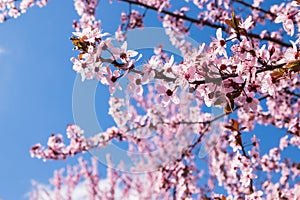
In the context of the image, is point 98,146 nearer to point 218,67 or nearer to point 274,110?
point 218,67

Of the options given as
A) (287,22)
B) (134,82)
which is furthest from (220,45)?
(134,82)

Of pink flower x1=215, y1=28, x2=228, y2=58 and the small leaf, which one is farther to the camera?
pink flower x1=215, y1=28, x2=228, y2=58

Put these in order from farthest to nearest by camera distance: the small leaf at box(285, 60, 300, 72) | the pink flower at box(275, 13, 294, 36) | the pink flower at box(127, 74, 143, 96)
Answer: the pink flower at box(275, 13, 294, 36)
the pink flower at box(127, 74, 143, 96)
the small leaf at box(285, 60, 300, 72)

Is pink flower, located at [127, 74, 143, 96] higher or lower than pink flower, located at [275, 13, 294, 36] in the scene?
lower

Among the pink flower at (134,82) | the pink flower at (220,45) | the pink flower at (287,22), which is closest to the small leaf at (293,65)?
the pink flower at (220,45)

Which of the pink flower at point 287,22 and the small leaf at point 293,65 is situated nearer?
the small leaf at point 293,65

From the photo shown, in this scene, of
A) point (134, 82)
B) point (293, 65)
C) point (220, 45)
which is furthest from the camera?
point (220, 45)

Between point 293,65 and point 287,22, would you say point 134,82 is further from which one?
point 287,22

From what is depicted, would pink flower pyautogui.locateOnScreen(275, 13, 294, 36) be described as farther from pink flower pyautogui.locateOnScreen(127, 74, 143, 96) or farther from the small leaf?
pink flower pyautogui.locateOnScreen(127, 74, 143, 96)

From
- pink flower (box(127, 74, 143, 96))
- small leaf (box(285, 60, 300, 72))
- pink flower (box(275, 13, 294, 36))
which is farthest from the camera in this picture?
pink flower (box(275, 13, 294, 36))

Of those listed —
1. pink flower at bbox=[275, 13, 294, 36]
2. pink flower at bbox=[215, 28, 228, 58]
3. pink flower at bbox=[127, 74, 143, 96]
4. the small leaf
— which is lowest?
the small leaf

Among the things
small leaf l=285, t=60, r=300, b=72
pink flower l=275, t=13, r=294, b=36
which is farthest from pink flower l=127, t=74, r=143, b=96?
pink flower l=275, t=13, r=294, b=36

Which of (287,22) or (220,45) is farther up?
(287,22)

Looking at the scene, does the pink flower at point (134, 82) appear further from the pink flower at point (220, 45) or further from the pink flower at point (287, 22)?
the pink flower at point (287, 22)
